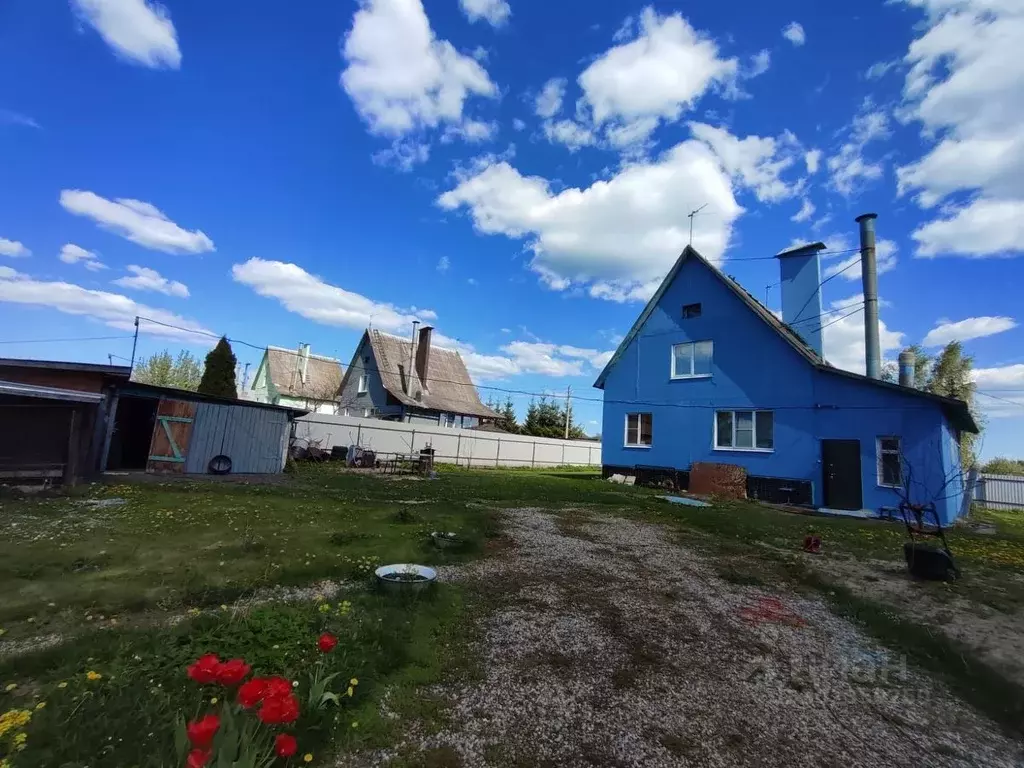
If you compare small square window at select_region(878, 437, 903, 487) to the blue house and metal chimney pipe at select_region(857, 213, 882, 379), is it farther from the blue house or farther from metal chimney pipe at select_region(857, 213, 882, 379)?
metal chimney pipe at select_region(857, 213, 882, 379)

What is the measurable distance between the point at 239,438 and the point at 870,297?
22.8 meters

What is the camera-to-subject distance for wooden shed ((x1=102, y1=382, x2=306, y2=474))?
1538cm

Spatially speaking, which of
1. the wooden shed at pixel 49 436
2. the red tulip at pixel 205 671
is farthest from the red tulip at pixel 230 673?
the wooden shed at pixel 49 436

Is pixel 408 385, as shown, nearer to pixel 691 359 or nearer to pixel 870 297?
pixel 691 359

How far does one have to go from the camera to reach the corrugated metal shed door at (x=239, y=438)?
52.7ft

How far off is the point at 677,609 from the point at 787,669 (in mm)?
1394

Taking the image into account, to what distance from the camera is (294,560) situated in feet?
20.8

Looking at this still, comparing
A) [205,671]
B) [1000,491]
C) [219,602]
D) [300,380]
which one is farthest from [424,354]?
[1000,491]

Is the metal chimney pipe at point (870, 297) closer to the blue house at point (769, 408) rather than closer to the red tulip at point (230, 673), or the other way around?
the blue house at point (769, 408)

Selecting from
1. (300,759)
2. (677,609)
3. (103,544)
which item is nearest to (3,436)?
(103,544)

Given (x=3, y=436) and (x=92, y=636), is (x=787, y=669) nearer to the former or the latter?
(x=92, y=636)

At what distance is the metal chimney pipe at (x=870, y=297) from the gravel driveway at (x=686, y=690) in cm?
1363

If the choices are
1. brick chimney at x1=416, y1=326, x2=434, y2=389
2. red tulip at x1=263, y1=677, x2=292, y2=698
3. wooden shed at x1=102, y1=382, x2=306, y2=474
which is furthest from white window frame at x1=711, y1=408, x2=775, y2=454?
brick chimney at x1=416, y1=326, x2=434, y2=389

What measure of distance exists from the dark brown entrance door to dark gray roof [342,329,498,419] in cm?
2113
